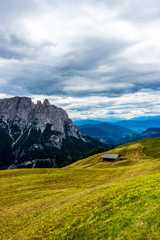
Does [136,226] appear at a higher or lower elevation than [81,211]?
higher

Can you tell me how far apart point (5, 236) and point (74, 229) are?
8992 mm

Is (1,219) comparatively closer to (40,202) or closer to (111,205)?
(40,202)

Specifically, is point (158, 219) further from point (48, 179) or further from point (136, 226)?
point (48, 179)

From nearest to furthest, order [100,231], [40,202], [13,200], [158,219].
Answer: [158,219] < [100,231] < [40,202] < [13,200]

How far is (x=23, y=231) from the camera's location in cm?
1586

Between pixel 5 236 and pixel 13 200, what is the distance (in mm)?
12245

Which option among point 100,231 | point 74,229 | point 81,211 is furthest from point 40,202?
point 100,231

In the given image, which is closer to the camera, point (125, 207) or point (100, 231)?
point (100, 231)

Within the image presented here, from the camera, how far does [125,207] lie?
14445 millimetres

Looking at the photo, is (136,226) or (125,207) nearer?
(136,226)

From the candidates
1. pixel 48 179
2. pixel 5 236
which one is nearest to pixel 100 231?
pixel 5 236

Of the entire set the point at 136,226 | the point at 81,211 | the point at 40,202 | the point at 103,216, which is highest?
the point at 136,226

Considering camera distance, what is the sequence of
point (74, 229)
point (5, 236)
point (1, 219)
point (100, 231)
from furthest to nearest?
point (1, 219)
point (5, 236)
point (74, 229)
point (100, 231)

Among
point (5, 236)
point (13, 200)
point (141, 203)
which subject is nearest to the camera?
point (141, 203)
